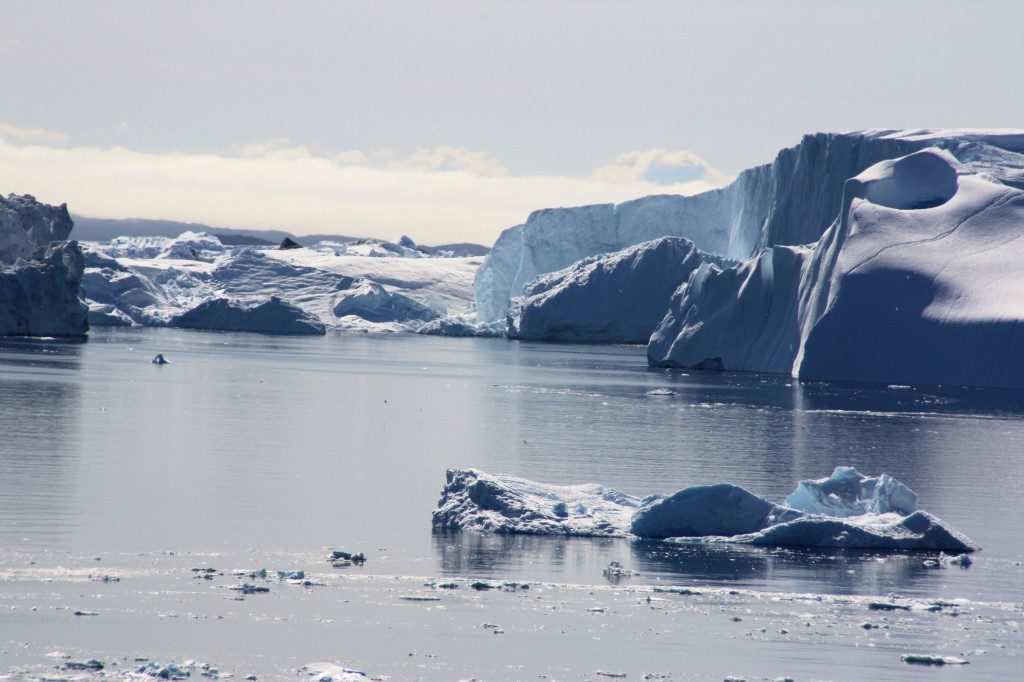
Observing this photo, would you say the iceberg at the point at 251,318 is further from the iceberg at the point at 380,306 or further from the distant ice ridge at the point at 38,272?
the distant ice ridge at the point at 38,272

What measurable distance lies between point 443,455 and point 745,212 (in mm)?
33442

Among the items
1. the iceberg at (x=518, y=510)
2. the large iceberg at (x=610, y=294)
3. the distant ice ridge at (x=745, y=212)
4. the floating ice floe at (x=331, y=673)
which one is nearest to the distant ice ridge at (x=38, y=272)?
the large iceberg at (x=610, y=294)

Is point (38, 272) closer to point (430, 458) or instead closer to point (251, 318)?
point (251, 318)

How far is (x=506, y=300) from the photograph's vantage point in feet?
210

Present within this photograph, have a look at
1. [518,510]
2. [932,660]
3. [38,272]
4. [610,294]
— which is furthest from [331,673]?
[610,294]

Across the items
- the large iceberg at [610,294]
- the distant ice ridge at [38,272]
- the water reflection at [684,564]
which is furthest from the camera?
the large iceberg at [610,294]

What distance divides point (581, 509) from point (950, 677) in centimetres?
455

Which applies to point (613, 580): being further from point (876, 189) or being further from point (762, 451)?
point (876, 189)

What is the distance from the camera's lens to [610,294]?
5300 cm

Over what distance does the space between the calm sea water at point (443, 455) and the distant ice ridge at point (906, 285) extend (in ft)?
2.74

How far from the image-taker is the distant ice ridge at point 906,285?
30359mm

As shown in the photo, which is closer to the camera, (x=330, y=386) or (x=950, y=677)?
(x=950, y=677)

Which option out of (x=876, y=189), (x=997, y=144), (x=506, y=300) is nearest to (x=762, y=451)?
(x=876, y=189)

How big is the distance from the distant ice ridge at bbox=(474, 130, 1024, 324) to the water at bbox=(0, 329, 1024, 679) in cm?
699
